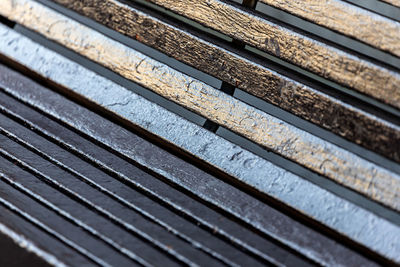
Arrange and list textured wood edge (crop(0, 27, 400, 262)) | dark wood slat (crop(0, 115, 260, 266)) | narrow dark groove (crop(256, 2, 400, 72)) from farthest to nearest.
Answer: narrow dark groove (crop(256, 2, 400, 72)) < textured wood edge (crop(0, 27, 400, 262)) < dark wood slat (crop(0, 115, 260, 266))

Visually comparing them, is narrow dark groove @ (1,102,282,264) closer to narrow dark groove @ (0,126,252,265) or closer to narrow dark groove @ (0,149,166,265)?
narrow dark groove @ (0,126,252,265)

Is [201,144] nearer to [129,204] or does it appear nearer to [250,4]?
[129,204]

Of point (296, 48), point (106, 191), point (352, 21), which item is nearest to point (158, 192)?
point (106, 191)

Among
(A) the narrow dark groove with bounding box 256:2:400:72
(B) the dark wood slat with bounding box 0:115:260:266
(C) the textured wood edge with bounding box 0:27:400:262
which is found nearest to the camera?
(B) the dark wood slat with bounding box 0:115:260:266

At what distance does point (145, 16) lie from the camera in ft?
5.69

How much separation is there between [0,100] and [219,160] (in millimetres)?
865

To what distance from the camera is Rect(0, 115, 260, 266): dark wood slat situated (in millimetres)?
1303

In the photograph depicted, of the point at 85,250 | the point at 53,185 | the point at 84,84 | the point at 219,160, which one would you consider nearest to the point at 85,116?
the point at 84,84

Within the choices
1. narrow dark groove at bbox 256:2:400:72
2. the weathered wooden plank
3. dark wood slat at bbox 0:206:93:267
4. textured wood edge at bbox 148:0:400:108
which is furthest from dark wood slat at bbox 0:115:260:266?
narrow dark groove at bbox 256:2:400:72

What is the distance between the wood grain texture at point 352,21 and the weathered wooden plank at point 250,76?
21cm

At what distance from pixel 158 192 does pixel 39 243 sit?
415 millimetres

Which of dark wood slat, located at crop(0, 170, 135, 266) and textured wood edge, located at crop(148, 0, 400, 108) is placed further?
textured wood edge, located at crop(148, 0, 400, 108)

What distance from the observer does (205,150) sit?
5.37 ft

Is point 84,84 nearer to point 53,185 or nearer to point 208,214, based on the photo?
point 53,185
